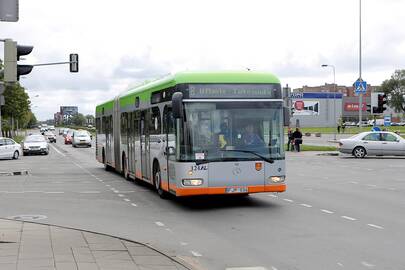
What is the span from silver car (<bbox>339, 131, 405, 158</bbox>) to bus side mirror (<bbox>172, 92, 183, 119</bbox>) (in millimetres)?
22785

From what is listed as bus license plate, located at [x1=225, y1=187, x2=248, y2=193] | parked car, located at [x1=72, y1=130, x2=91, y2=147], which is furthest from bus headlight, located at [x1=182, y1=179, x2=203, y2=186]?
parked car, located at [x1=72, y1=130, x2=91, y2=147]

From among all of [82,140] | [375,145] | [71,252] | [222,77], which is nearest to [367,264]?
[71,252]

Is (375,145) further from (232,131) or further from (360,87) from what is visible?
(232,131)

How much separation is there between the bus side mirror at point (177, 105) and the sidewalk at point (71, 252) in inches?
141

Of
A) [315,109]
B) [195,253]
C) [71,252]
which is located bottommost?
[195,253]

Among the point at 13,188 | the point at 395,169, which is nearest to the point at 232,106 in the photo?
the point at 13,188

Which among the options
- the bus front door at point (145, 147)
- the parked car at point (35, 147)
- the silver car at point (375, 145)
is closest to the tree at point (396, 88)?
the parked car at point (35, 147)

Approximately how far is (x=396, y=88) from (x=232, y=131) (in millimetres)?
143682

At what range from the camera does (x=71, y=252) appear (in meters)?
7.93

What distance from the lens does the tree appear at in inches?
5753

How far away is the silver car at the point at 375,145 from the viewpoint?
107 ft

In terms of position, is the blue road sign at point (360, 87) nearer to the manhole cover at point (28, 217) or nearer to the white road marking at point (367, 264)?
the manhole cover at point (28, 217)

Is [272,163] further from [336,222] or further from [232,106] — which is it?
[336,222]

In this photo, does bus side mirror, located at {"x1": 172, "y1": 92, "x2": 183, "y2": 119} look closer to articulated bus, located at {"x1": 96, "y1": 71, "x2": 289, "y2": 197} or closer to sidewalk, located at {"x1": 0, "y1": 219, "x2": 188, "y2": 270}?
articulated bus, located at {"x1": 96, "y1": 71, "x2": 289, "y2": 197}
